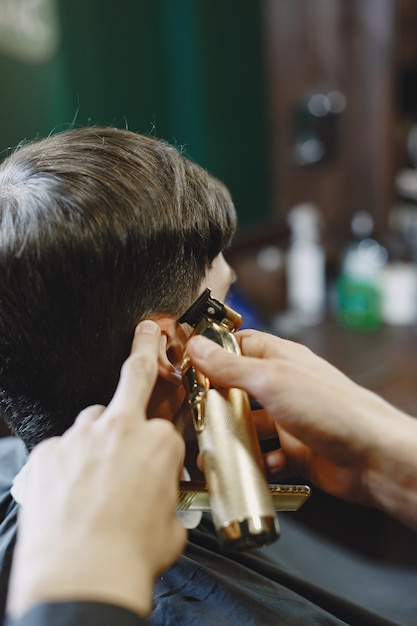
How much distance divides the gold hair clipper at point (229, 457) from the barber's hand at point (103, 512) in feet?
0.19

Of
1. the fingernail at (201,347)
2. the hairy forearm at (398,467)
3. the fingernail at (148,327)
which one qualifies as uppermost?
the fingernail at (148,327)

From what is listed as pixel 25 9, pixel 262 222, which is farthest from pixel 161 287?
pixel 262 222

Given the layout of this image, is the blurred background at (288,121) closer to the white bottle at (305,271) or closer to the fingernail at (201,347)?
the white bottle at (305,271)

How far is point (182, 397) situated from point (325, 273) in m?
1.84

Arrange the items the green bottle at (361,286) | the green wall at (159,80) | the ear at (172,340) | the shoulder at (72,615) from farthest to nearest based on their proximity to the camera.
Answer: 1. the green bottle at (361,286)
2. the green wall at (159,80)
3. the ear at (172,340)
4. the shoulder at (72,615)

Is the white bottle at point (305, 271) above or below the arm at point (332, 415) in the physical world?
below

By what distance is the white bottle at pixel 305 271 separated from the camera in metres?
2.74

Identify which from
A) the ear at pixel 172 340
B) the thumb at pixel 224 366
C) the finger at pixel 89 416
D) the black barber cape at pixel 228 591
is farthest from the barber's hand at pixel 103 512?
the black barber cape at pixel 228 591

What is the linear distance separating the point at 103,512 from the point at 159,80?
2.06 metres

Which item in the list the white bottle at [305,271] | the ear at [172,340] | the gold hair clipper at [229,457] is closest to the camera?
the gold hair clipper at [229,457]

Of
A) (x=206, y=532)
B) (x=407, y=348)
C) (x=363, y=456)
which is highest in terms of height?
(x=363, y=456)

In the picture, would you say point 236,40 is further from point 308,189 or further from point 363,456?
point 363,456

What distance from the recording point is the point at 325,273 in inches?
114

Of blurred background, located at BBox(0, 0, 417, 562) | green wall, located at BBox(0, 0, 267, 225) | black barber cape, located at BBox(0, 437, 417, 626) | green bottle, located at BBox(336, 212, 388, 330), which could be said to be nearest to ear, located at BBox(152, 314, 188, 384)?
black barber cape, located at BBox(0, 437, 417, 626)
